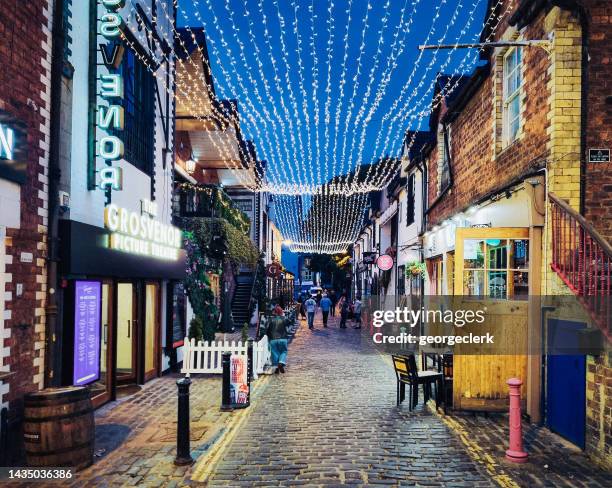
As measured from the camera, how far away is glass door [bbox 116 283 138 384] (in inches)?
437

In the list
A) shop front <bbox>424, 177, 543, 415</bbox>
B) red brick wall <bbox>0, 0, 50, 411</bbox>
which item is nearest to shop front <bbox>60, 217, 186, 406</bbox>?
red brick wall <bbox>0, 0, 50, 411</bbox>

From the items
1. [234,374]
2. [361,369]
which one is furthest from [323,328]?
[234,374]

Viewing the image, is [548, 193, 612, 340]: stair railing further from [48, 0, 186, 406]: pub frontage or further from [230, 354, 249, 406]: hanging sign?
[48, 0, 186, 406]: pub frontage

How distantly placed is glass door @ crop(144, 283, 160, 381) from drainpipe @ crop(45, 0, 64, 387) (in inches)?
165

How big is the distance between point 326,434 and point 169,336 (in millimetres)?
6341

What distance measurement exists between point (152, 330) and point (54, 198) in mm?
5317

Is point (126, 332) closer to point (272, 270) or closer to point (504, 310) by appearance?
point (504, 310)

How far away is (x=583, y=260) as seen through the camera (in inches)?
261

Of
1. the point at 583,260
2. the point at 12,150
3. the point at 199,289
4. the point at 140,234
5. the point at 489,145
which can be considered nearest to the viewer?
the point at 12,150

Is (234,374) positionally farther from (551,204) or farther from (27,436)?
(551,204)

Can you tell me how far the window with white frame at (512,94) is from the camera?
9.48 metres

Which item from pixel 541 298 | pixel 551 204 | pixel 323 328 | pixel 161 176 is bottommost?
pixel 323 328

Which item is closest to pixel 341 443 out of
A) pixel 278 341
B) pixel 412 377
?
pixel 412 377

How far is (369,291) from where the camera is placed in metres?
34.4
